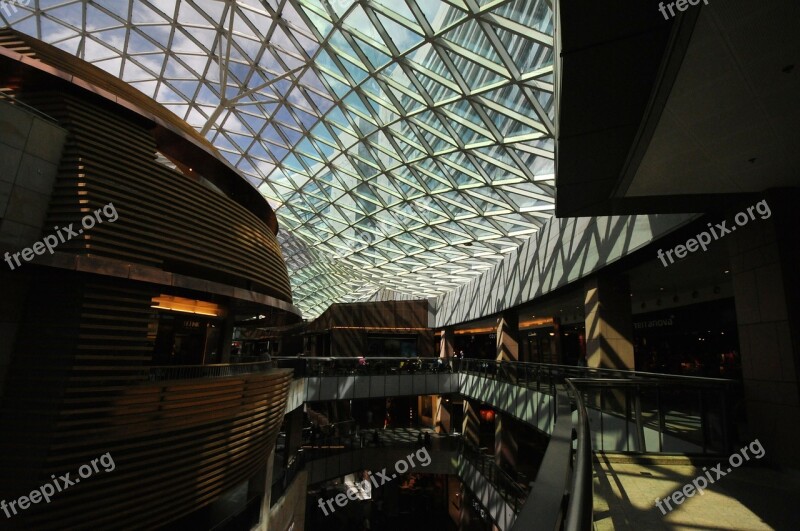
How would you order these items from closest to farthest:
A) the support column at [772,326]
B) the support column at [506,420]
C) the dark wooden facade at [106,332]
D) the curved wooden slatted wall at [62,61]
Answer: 1. the dark wooden facade at [106,332]
2. the support column at [772,326]
3. the curved wooden slatted wall at [62,61]
4. the support column at [506,420]

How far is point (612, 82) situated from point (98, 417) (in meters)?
10.9

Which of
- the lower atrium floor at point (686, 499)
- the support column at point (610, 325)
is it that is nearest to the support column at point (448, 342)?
the support column at point (610, 325)

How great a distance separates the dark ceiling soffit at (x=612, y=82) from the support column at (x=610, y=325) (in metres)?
9.95

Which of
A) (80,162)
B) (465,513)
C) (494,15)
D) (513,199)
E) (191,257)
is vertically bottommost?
(465,513)

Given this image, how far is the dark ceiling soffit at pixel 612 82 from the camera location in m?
4.79

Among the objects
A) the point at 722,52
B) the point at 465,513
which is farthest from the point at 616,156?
the point at 465,513

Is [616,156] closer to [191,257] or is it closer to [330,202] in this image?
[191,257]

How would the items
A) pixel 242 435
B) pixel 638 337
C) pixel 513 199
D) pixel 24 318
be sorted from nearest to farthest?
pixel 24 318
pixel 242 435
pixel 513 199
pixel 638 337

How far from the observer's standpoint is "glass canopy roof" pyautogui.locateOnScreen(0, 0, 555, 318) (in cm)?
1574

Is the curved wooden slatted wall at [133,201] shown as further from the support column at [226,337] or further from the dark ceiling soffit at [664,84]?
the dark ceiling soffit at [664,84]

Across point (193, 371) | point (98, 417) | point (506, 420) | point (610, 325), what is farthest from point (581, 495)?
point (506, 420)

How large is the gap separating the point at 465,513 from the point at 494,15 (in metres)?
33.4

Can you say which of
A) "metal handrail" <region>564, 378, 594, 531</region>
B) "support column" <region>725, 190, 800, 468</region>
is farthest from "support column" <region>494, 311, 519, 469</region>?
"metal handrail" <region>564, 378, 594, 531</region>

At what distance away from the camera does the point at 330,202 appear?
36.1 meters
